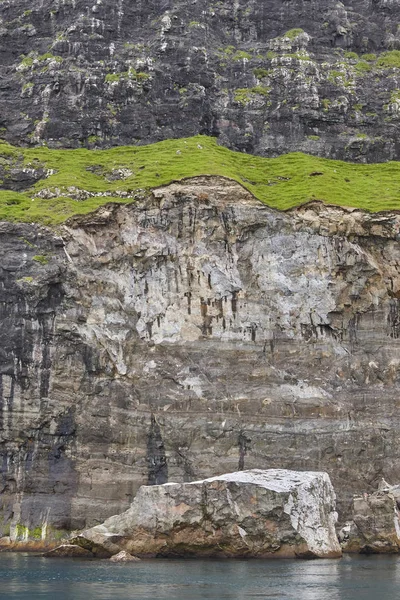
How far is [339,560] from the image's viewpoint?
49938 millimetres

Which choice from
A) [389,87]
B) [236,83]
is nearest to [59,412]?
[236,83]

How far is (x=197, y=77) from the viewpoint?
8250 cm

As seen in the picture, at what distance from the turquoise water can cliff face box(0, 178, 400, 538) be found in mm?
10644

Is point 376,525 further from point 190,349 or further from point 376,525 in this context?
point 190,349

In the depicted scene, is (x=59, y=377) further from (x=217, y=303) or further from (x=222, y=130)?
(x=222, y=130)

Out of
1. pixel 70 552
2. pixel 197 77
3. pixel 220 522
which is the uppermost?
pixel 197 77

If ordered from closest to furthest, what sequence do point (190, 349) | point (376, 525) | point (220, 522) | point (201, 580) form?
point (201, 580) → point (220, 522) → point (376, 525) → point (190, 349)

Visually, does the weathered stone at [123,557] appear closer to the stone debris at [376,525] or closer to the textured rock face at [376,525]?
the stone debris at [376,525]

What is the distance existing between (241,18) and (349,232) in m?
32.8

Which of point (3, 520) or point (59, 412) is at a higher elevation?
point (59, 412)

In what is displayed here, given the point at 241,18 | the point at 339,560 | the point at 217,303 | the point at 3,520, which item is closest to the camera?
the point at 339,560

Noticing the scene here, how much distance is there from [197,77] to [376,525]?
1686 inches

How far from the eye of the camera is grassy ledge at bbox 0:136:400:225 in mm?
67625

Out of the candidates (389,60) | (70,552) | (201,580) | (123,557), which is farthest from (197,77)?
(201,580)
